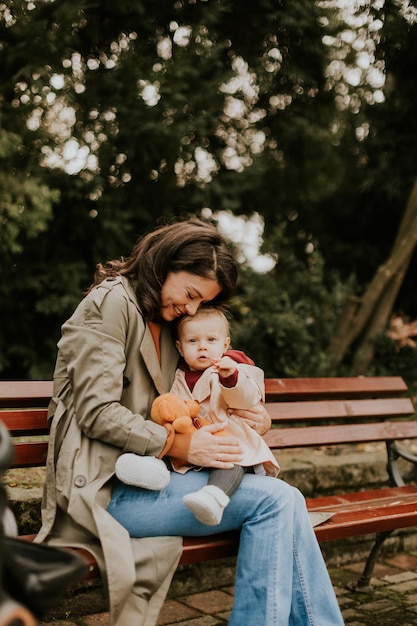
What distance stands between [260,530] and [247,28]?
5258mm

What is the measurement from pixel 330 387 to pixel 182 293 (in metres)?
1.44

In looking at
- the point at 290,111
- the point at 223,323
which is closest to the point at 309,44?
the point at 290,111

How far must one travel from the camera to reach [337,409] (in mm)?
4215

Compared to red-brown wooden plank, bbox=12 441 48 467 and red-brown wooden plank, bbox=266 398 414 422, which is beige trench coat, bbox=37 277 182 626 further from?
red-brown wooden plank, bbox=266 398 414 422

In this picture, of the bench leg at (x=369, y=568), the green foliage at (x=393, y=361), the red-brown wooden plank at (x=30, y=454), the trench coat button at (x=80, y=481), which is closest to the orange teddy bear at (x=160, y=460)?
the trench coat button at (x=80, y=481)

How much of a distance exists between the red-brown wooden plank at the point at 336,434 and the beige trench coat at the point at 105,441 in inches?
41.3

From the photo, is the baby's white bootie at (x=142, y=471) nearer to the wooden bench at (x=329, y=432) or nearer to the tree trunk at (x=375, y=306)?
the wooden bench at (x=329, y=432)

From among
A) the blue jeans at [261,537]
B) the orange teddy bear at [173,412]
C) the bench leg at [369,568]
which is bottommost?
the bench leg at [369,568]

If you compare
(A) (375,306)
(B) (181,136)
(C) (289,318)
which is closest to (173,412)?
(C) (289,318)

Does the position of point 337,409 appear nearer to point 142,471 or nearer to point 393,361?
point 142,471

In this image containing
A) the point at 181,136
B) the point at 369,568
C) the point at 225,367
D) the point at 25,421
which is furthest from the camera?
the point at 181,136

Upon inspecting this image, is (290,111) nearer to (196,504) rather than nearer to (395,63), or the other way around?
(395,63)

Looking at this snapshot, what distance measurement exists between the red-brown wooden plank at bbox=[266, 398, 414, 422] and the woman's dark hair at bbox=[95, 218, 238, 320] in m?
0.91

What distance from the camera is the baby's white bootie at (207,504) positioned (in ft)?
8.61
